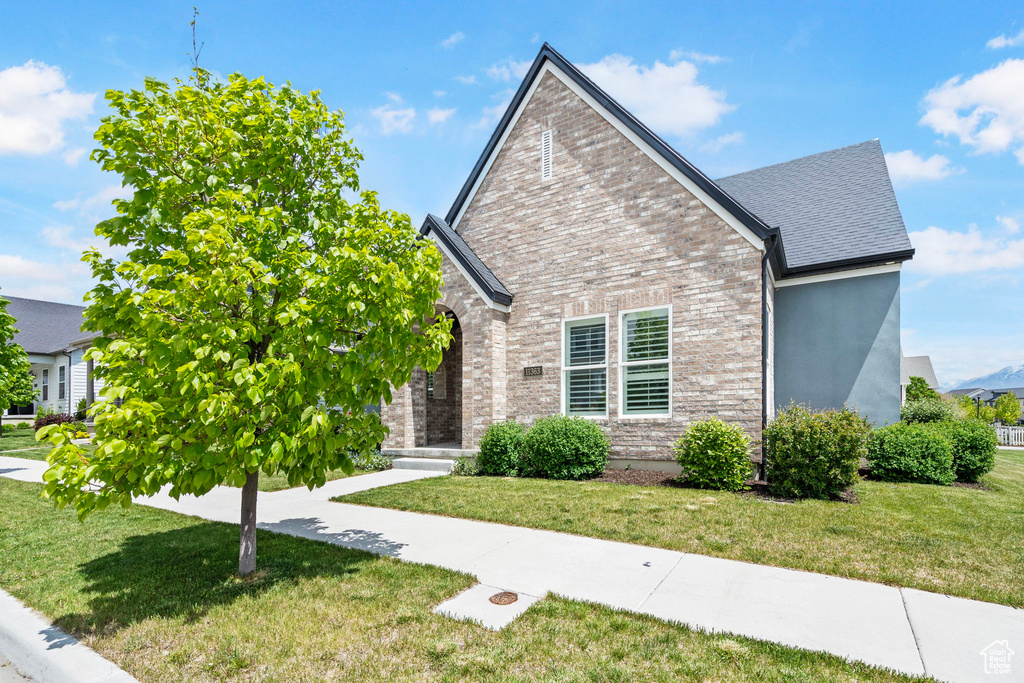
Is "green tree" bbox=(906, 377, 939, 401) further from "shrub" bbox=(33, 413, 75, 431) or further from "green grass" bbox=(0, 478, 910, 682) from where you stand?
"shrub" bbox=(33, 413, 75, 431)

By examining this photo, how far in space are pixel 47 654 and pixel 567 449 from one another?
8.04 meters

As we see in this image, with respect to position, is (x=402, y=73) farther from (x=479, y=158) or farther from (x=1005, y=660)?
(x=1005, y=660)

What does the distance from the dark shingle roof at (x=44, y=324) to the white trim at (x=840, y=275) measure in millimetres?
37786

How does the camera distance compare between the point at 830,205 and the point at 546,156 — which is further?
the point at 830,205

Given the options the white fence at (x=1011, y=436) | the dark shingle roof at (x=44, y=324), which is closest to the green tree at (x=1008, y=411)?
the white fence at (x=1011, y=436)

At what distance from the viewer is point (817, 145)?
16047mm

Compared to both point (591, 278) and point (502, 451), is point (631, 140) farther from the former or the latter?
point (502, 451)

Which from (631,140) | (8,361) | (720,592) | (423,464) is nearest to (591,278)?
(631,140)

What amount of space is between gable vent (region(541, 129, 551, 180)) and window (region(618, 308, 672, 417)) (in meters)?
4.12

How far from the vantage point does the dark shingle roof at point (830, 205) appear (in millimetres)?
11695

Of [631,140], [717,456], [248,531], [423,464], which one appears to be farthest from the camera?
[423,464]

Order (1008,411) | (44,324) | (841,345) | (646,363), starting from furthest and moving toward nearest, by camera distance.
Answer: (44,324) < (1008,411) < (841,345) < (646,363)

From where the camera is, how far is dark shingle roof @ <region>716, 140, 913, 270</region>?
1170 cm

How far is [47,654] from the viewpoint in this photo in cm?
355
